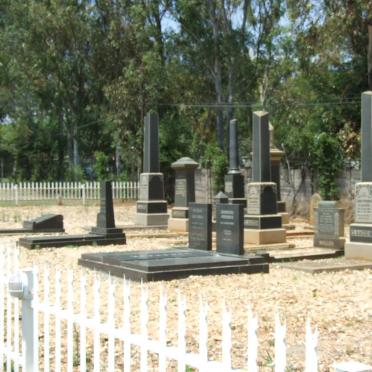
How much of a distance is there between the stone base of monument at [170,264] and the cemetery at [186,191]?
0.11 ft

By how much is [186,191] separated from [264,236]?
548 cm

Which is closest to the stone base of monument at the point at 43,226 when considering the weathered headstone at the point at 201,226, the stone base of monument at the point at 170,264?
the weathered headstone at the point at 201,226

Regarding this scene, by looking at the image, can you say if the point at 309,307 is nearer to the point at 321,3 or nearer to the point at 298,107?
the point at 321,3

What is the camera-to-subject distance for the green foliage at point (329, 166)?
79.5 ft

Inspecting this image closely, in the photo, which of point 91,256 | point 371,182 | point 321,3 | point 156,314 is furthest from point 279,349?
point 321,3

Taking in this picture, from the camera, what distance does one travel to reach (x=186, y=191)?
69.5 feet

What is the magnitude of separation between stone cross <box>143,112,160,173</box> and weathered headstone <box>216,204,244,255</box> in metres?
10.8

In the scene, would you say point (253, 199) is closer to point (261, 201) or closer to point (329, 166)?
point (261, 201)

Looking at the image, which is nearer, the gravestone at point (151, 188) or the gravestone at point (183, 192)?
the gravestone at point (183, 192)

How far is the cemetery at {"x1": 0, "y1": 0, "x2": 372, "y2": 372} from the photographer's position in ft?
16.6

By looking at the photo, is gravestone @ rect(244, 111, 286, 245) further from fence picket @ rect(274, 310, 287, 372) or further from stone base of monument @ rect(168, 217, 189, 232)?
fence picket @ rect(274, 310, 287, 372)

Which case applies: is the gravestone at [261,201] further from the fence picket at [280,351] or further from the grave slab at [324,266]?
the fence picket at [280,351]

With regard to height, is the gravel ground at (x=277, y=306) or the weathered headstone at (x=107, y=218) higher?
the weathered headstone at (x=107, y=218)

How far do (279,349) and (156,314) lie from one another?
15.0 ft
